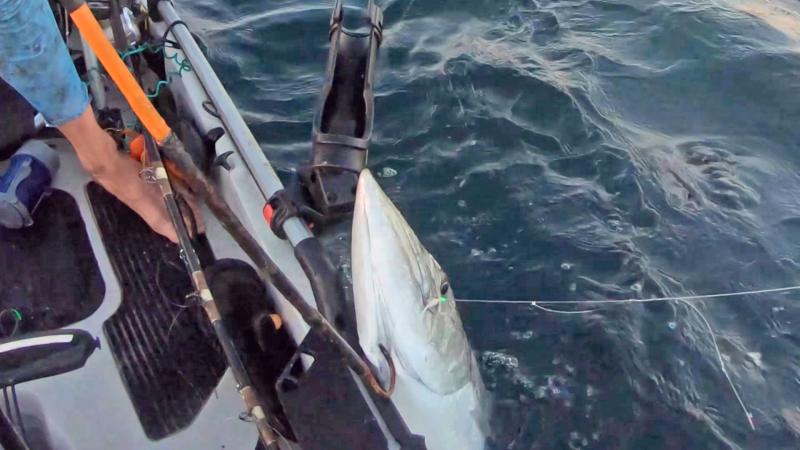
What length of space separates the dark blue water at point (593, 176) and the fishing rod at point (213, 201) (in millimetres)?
997

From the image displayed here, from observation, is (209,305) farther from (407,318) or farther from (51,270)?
(51,270)

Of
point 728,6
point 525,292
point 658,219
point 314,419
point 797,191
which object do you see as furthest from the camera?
point 728,6

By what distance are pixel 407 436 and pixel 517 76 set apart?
124 inches

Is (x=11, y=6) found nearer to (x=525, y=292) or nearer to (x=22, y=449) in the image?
(x=22, y=449)

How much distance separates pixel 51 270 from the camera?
307cm

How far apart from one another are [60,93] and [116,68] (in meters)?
0.28

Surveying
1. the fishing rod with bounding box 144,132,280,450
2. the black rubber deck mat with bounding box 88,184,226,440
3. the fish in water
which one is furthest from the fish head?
the black rubber deck mat with bounding box 88,184,226,440

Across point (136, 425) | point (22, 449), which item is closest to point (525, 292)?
point (136, 425)

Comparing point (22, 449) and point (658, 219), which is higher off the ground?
point (22, 449)

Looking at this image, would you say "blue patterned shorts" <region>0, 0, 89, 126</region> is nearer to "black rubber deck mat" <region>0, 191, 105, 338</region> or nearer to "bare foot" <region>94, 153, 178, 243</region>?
"bare foot" <region>94, 153, 178, 243</region>

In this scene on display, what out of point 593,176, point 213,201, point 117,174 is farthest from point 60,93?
point 593,176

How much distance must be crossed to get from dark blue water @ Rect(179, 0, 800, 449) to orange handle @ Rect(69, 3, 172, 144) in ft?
5.53

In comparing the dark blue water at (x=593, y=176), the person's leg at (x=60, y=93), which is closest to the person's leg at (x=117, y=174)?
the person's leg at (x=60, y=93)

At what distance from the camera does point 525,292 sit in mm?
3730
